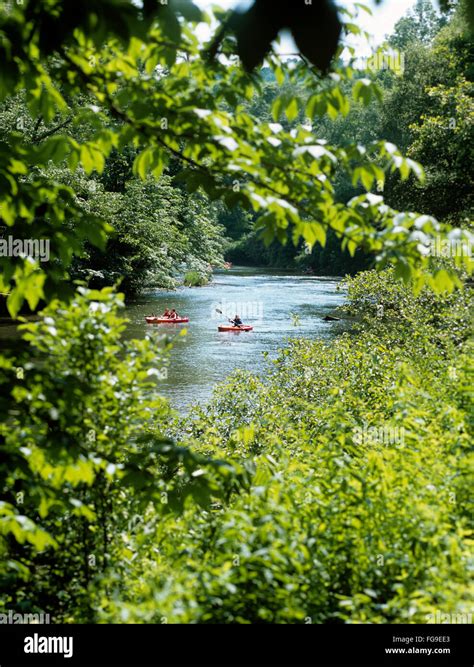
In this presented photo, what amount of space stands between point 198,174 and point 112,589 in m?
2.26

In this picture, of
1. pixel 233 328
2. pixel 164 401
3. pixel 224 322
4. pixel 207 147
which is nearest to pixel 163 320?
pixel 224 322

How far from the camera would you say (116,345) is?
4.41 meters

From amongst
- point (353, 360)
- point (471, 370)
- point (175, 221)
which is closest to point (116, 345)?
point (471, 370)

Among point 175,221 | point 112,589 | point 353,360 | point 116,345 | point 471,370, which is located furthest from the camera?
point 175,221

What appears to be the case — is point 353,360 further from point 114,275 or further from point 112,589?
point 114,275

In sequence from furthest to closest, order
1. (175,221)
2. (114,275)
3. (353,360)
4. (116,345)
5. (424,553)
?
(175,221)
(114,275)
(353,360)
(116,345)
(424,553)

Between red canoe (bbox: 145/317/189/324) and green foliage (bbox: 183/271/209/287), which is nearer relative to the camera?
red canoe (bbox: 145/317/189/324)

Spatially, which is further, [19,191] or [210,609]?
[19,191]

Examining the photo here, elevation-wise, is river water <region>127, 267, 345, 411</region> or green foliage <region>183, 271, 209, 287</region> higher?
green foliage <region>183, 271, 209, 287</region>

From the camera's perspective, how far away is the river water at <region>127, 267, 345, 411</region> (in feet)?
67.0

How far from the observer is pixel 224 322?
31422mm

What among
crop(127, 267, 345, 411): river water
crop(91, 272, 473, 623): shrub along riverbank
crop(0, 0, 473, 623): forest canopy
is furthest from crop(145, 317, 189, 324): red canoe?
crop(0, 0, 473, 623): forest canopy
